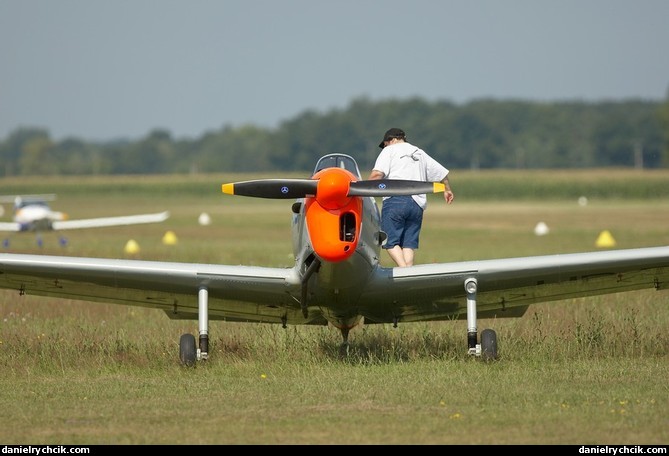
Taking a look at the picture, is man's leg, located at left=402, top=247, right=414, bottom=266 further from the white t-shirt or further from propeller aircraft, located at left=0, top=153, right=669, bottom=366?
propeller aircraft, located at left=0, top=153, right=669, bottom=366

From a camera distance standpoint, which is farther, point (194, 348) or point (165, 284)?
point (165, 284)

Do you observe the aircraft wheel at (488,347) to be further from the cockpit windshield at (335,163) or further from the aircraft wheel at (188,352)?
the aircraft wheel at (188,352)

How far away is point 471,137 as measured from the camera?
456ft

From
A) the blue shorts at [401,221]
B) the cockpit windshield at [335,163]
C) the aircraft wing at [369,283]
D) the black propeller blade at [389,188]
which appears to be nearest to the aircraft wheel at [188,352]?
the aircraft wing at [369,283]

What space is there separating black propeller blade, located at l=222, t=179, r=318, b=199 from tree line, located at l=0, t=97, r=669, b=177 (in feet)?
368

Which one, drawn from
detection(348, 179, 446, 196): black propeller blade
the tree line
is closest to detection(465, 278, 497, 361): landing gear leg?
detection(348, 179, 446, 196): black propeller blade

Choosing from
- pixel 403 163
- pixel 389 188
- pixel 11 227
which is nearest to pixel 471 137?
pixel 11 227

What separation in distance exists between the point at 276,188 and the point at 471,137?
430 ft

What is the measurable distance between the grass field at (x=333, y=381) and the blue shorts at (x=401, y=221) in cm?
101

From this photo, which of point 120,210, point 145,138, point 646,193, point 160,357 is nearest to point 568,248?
point 160,357

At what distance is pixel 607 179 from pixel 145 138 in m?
97.7

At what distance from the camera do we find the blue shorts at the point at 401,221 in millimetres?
11555

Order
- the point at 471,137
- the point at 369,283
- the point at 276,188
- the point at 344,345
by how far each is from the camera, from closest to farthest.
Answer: the point at 276,188
the point at 369,283
the point at 344,345
the point at 471,137

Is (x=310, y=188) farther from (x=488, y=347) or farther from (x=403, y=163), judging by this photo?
(x=403, y=163)
